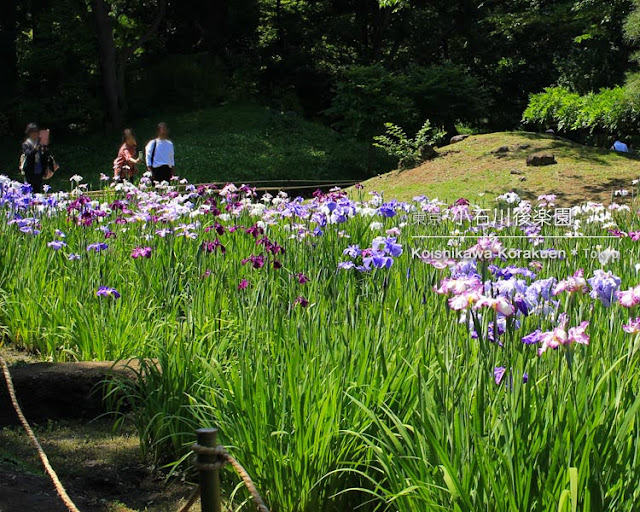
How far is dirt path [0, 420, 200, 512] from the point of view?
2621 mm

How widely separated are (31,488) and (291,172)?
17.1 m

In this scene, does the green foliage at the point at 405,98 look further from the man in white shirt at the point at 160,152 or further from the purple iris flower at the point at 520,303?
the purple iris flower at the point at 520,303

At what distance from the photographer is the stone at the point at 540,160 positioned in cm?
1087

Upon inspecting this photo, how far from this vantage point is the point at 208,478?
1563mm

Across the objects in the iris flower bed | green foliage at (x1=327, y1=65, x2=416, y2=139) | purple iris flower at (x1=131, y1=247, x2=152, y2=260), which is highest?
green foliage at (x1=327, y1=65, x2=416, y2=139)

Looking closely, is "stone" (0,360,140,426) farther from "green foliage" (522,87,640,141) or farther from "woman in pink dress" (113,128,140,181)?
"green foliage" (522,87,640,141)

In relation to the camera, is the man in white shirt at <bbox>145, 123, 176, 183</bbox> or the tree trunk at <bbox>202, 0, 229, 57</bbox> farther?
the tree trunk at <bbox>202, 0, 229, 57</bbox>

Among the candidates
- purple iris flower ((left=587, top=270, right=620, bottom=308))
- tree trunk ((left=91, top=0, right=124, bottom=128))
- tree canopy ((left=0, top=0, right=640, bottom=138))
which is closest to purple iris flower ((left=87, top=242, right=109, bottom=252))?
purple iris flower ((left=587, top=270, right=620, bottom=308))

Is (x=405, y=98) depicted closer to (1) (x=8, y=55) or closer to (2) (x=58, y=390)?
(1) (x=8, y=55)

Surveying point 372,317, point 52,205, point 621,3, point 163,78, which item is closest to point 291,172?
point 163,78

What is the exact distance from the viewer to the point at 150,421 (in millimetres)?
2822

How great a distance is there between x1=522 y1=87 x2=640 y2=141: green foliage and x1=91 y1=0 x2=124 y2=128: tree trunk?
1356 centimetres

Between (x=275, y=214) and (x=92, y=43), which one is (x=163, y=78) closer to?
(x=92, y=43)

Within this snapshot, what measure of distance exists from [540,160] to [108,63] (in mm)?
14991
